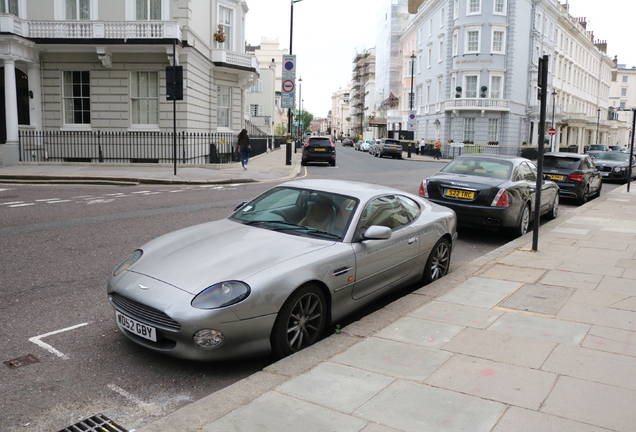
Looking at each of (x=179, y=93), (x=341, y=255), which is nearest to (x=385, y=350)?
(x=341, y=255)

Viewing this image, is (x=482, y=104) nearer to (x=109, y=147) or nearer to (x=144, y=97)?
(x=144, y=97)

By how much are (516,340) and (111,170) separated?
18435mm

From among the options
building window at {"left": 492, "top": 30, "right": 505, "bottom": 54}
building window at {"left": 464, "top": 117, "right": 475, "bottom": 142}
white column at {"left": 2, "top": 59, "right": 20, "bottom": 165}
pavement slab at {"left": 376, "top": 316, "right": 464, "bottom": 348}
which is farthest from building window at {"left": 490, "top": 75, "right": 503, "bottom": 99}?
pavement slab at {"left": 376, "top": 316, "right": 464, "bottom": 348}

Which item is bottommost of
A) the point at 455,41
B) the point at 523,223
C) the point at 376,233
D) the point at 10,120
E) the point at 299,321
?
the point at 299,321

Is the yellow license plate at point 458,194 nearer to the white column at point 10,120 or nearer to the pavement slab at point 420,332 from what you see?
the pavement slab at point 420,332

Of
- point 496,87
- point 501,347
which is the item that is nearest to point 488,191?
point 501,347

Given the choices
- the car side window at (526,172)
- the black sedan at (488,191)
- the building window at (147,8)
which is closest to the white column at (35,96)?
the building window at (147,8)

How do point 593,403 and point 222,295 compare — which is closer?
point 593,403

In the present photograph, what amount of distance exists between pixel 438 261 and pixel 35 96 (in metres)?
22.5

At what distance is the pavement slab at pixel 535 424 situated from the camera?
3010 mm

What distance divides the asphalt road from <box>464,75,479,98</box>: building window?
40.6m

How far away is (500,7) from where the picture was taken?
153 feet

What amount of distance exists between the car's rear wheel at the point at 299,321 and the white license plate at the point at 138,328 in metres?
0.88

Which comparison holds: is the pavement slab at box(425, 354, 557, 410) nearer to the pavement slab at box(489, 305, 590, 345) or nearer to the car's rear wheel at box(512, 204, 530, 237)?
the pavement slab at box(489, 305, 590, 345)
